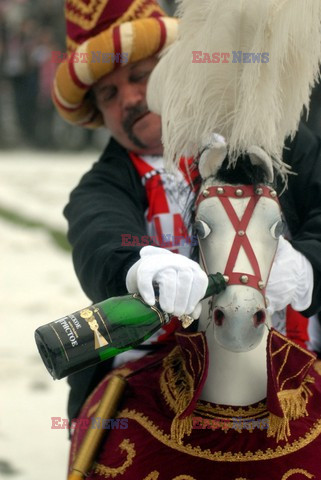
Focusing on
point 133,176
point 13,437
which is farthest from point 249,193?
point 13,437

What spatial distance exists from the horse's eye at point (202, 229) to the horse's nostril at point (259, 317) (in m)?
0.17

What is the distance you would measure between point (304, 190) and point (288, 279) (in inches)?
13.1

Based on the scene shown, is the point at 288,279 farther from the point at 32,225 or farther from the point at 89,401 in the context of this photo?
the point at 32,225

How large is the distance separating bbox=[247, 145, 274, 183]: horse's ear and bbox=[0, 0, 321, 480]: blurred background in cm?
47

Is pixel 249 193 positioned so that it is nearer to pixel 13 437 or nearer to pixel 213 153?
pixel 213 153

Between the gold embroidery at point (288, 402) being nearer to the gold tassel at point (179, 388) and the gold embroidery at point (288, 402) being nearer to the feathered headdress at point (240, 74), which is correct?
the gold tassel at point (179, 388)

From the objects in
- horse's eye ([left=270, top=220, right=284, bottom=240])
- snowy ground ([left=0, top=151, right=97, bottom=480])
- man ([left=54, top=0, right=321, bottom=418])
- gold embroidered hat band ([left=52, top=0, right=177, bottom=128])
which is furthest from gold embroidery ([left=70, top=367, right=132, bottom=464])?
snowy ground ([left=0, top=151, right=97, bottom=480])

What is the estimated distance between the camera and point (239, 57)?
1586 mm

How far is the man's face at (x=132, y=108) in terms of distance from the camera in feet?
6.72

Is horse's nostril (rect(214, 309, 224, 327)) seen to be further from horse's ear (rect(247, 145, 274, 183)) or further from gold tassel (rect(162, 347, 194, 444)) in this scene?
horse's ear (rect(247, 145, 274, 183))

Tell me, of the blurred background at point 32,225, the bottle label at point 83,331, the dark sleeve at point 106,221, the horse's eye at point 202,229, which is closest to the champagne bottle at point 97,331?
the bottle label at point 83,331

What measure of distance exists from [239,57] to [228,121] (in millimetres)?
115

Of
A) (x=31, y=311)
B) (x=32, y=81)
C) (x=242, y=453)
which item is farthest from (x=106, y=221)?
(x=32, y=81)

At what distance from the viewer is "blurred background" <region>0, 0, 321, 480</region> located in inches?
116
